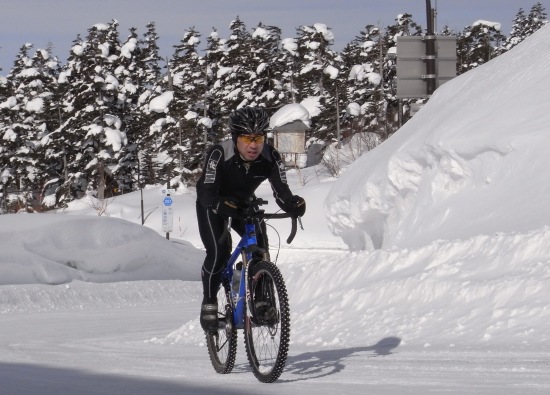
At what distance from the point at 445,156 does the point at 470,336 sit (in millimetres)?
5094

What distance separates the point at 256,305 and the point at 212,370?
51.3 inches

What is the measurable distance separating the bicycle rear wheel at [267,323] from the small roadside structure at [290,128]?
59.0m

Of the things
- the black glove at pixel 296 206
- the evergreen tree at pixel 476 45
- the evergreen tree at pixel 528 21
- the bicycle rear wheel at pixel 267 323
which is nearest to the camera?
the bicycle rear wheel at pixel 267 323

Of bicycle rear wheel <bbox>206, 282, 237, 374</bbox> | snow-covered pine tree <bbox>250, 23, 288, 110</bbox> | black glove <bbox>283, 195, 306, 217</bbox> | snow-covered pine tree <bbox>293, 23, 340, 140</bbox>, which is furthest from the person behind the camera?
snow-covered pine tree <bbox>293, 23, 340, 140</bbox>

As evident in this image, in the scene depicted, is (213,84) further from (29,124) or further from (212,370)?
(212,370)

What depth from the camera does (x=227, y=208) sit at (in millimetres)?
6941

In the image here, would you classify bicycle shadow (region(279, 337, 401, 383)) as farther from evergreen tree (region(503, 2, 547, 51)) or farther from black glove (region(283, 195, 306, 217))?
evergreen tree (region(503, 2, 547, 51))

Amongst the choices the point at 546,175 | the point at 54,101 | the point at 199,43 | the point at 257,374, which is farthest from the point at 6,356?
the point at 54,101

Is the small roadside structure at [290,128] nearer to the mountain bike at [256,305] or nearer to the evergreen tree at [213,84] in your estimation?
the evergreen tree at [213,84]

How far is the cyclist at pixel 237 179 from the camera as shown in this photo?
6.95 meters

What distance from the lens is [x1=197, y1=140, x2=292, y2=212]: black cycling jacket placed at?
7145 millimetres

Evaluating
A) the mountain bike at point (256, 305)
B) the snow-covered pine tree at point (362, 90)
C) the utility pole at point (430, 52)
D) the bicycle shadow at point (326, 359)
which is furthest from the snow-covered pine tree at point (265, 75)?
the mountain bike at point (256, 305)

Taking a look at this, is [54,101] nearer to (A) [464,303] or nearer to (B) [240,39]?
(B) [240,39]

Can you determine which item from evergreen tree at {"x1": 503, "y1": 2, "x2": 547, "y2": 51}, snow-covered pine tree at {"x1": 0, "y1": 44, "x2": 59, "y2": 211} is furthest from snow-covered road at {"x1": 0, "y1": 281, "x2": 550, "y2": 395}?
evergreen tree at {"x1": 503, "y1": 2, "x2": 547, "y2": 51}
